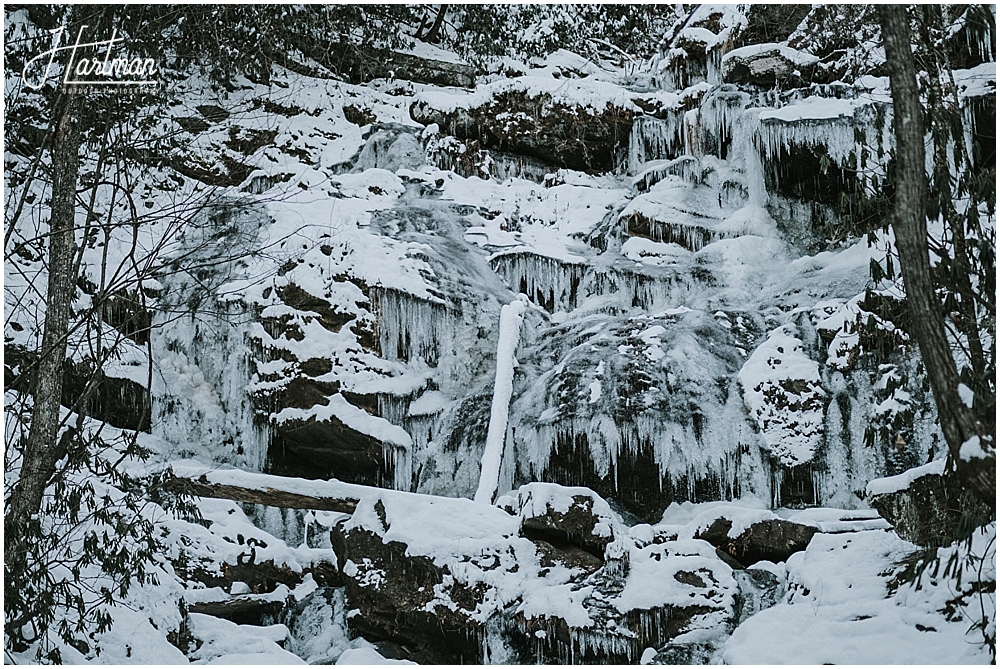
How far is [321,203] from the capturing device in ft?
43.2

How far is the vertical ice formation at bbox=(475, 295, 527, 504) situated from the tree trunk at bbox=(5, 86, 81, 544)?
194 inches

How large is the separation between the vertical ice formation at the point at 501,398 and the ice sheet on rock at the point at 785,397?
2.73 meters

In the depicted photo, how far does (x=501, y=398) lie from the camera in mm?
10727

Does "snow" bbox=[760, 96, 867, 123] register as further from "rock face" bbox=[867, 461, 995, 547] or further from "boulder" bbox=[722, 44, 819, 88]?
"rock face" bbox=[867, 461, 995, 547]

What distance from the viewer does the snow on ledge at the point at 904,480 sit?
22.3 feet

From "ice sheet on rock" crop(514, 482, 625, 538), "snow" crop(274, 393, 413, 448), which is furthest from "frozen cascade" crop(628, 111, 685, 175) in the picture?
"ice sheet on rock" crop(514, 482, 625, 538)

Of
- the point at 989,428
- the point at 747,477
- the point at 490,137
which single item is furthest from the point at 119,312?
the point at 989,428

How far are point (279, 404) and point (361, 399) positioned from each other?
98cm

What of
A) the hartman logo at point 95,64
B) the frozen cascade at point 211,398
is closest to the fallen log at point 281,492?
the frozen cascade at point 211,398

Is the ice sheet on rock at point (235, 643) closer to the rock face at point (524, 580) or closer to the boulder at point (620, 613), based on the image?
the rock face at point (524, 580)

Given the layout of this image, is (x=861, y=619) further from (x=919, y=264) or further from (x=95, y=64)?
(x=95, y=64)

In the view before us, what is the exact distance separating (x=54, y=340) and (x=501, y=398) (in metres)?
6.08

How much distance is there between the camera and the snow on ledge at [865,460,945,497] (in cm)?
679

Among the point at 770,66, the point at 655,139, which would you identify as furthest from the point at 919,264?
the point at 655,139
